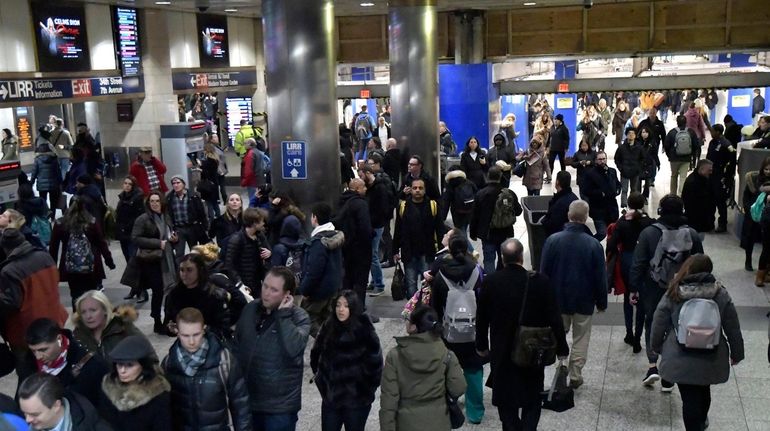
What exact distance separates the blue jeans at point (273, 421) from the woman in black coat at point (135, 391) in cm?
→ 80

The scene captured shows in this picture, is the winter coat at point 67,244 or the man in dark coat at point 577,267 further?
the winter coat at point 67,244

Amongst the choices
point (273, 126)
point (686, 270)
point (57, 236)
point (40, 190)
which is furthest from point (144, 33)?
point (686, 270)

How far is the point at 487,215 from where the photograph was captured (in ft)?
32.1

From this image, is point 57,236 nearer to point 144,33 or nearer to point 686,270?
point 686,270

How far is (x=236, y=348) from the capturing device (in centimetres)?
509

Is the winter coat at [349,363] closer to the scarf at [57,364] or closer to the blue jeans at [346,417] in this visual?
the blue jeans at [346,417]

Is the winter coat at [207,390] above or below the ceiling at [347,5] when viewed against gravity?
below

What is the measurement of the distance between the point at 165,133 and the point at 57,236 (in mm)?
8507

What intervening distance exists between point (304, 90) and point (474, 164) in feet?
13.9

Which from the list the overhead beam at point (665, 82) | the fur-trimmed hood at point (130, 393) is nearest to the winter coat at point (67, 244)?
the fur-trimmed hood at point (130, 393)

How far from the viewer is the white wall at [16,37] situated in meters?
13.7

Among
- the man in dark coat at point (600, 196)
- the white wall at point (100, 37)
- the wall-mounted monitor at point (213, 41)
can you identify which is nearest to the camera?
the man in dark coat at point (600, 196)

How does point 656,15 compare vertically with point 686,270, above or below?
above

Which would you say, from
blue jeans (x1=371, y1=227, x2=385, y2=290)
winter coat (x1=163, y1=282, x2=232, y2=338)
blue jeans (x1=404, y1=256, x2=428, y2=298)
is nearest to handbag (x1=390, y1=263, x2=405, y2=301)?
blue jeans (x1=404, y1=256, x2=428, y2=298)
